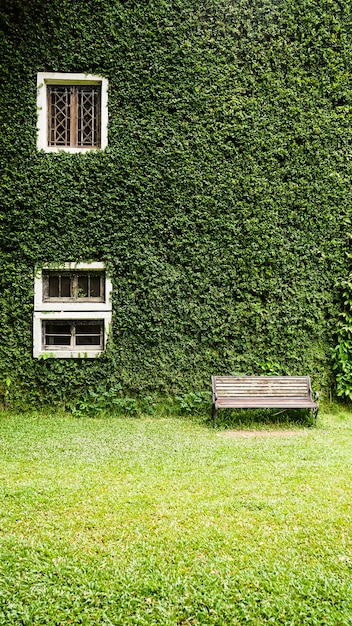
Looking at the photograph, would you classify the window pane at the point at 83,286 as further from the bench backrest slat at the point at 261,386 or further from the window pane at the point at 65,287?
the bench backrest slat at the point at 261,386

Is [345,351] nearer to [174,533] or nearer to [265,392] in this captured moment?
[265,392]

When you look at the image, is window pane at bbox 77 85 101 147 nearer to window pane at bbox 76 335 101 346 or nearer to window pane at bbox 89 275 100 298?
window pane at bbox 89 275 100 298

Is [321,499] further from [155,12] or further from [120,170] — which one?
[155,12]

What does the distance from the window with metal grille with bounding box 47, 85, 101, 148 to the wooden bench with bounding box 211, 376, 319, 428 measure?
14.4 ft

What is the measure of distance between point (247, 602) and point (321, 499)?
1.67 meters

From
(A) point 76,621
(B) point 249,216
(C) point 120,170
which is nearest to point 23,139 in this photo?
(C) point 120,170

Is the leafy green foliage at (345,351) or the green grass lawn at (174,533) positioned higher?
the leafy green foliage at (345,351)

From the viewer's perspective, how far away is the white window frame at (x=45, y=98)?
789cm

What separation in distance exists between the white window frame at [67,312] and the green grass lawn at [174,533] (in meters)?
1.93

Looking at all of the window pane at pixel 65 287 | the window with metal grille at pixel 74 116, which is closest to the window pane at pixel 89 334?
the window pane at pixel 65 287

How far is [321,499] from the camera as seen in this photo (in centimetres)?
435

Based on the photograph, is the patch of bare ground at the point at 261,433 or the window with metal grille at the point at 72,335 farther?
the window with metal grille at the point at 72,335

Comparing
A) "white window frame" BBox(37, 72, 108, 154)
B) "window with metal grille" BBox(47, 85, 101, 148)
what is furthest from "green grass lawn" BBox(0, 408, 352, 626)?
"window with metal grille" BBox(47, 85, 101, 148)

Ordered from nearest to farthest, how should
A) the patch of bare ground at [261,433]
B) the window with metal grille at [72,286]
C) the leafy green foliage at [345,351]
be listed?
the patch of bare ground at [261,433] → the window with metal grille at [72,286] → the leafy green foliage at [345,351]
